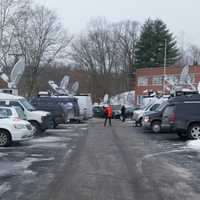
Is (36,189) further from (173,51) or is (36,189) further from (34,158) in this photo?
(173,51)

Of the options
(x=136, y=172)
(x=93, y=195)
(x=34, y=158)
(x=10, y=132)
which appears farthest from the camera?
(x=10, y=132)

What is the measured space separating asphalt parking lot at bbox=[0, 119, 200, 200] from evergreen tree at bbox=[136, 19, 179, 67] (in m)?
74.2

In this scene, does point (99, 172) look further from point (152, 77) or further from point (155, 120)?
point (152, 77)

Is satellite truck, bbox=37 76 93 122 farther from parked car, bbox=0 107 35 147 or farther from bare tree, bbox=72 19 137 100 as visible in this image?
bare tree, bbox=72 19 137 100

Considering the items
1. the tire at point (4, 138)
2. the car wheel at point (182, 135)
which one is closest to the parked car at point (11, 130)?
the tire at point (4, 138)

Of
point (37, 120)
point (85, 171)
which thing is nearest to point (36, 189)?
point (85, 171)

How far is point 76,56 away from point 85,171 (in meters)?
79.5

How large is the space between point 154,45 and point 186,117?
71268 mm

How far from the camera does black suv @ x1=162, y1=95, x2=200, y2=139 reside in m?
23.2

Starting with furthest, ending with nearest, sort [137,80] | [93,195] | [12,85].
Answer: [137,80], [12,85], [93,195]

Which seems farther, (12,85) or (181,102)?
(12,85)

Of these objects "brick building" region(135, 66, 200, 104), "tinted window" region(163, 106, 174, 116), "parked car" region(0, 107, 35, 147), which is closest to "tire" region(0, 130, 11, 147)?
"parked car" region(0, 107, 35, 147)

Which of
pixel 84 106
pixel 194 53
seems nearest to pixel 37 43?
pixel 84 106

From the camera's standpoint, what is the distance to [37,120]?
90.8ft
